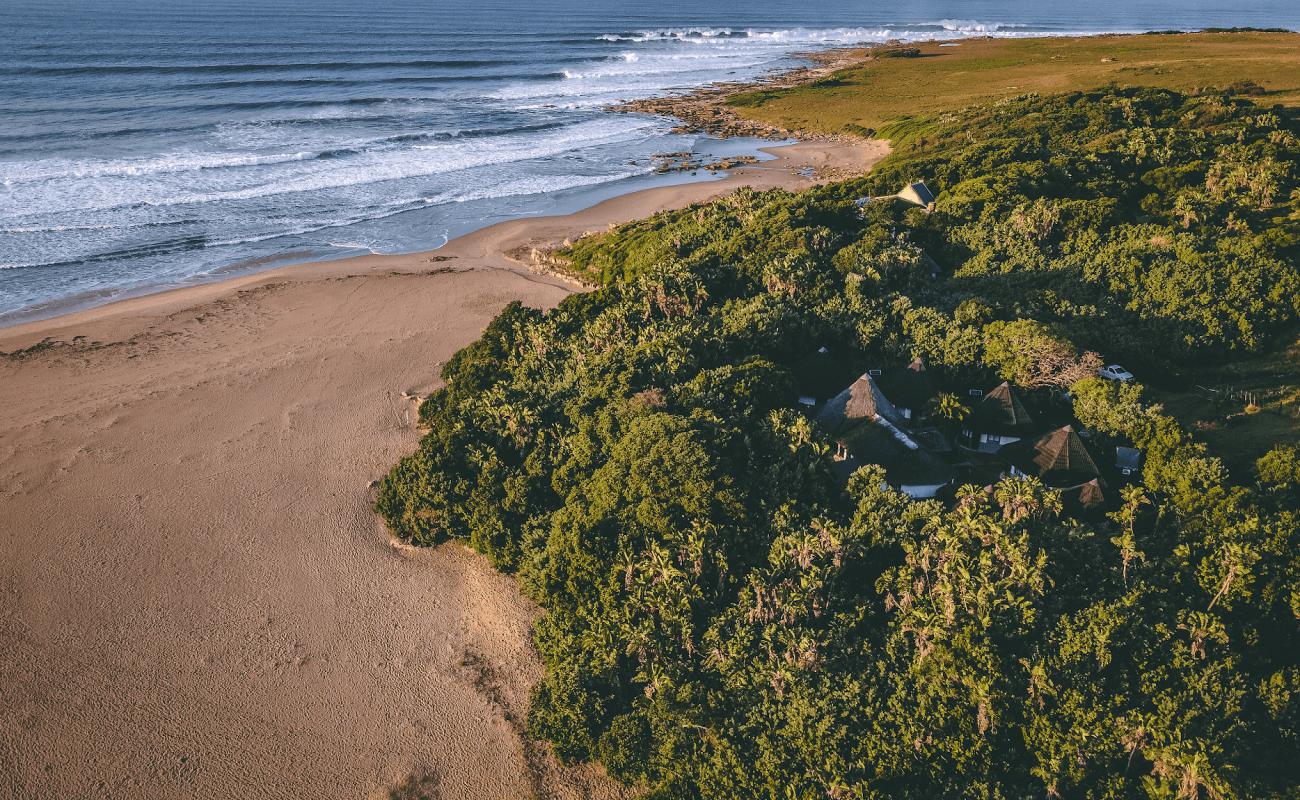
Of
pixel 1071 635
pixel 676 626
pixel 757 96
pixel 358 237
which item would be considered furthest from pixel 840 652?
pixel 757 96

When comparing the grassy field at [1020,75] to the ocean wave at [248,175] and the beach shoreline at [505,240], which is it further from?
the ocean wave at [248,175]

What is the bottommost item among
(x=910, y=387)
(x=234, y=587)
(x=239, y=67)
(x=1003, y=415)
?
(x=234, y=587)

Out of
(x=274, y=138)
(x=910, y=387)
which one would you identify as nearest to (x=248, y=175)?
(x=274, y=138)

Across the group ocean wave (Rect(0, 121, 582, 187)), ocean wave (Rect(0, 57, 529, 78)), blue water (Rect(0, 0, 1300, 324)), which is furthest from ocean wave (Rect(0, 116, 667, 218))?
ocean wave (Rect(0, 57, 529, 78))

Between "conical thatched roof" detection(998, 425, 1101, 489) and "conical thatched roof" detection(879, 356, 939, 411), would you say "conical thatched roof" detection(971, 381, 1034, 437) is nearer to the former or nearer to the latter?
"conical thatched roof" detection(998, 425, 1101, 489)

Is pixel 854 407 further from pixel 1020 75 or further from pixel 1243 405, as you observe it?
pixel 1020 75

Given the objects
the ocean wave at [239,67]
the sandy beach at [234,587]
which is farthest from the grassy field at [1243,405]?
the ocean wave at [239,67]
